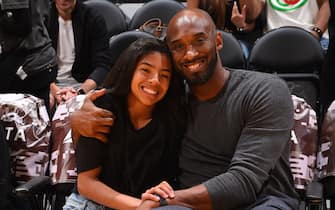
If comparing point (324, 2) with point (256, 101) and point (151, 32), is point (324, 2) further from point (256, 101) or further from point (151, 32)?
point (256, 101)

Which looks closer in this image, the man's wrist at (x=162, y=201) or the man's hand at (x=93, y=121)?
the man's wrist at (x=162, y=201)

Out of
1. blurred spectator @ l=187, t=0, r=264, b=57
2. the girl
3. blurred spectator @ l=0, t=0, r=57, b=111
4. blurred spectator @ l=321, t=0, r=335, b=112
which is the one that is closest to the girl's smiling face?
the girl

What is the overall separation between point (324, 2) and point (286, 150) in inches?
72.9

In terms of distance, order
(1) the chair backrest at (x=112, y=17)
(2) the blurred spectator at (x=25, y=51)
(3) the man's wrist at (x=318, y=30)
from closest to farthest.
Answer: (2) the blurred spectator at (x=25, y=51)
(3) the man's wrist at (x=318, y=30)
(1) the chair backrest at (x=112, y=17)

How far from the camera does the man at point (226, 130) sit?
1.98 meters

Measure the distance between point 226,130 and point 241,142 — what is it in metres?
0.08

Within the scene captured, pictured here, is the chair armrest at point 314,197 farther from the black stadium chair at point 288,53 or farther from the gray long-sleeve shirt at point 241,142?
the black stadium chair at point 288,53

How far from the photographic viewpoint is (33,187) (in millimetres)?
2293

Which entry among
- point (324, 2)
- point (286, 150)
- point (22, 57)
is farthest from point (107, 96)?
point (324, 2)

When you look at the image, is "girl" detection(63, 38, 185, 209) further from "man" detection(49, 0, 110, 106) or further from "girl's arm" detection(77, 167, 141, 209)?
"man" detection(49, 0, 110, 106)

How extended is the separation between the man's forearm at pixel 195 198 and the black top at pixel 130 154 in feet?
0.74

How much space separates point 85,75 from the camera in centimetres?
375

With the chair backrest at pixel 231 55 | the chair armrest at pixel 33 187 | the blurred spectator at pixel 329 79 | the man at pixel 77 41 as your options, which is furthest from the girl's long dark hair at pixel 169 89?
the man at pixel 77 41

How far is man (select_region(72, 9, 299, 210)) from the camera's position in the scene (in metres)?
1.98
